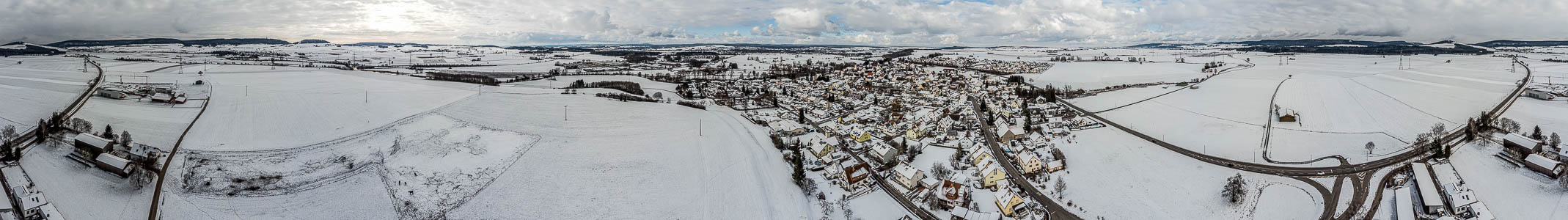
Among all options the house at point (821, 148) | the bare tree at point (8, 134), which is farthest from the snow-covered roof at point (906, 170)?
the bare tree at point (8, 134)

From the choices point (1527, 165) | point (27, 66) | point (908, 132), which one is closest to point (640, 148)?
point (908, 132)

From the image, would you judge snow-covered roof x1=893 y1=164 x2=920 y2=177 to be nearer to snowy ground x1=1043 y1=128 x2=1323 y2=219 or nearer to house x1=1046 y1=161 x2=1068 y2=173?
snowy ground x1=1043 y1=128 x2=1323 y2=219

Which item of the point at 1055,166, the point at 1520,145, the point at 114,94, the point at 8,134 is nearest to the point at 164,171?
the point at 8,134

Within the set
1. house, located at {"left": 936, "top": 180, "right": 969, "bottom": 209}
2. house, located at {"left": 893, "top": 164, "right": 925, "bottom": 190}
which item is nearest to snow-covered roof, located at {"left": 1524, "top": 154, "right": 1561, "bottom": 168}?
house, located at {"left": 936, "top": 180, "right": 969, "bottom": 209}

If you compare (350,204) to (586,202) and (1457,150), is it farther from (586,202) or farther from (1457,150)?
(1457,150)

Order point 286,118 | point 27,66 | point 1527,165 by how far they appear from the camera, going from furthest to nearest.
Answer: point 27,66 → point 286,118 → point 1527,165

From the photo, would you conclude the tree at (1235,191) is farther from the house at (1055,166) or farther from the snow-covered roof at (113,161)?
the snow-covered roof at (113,161)
